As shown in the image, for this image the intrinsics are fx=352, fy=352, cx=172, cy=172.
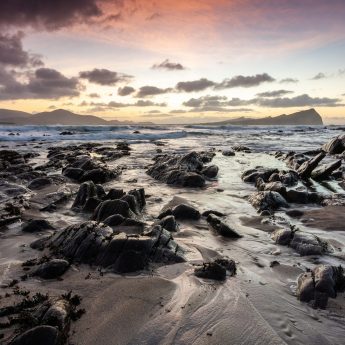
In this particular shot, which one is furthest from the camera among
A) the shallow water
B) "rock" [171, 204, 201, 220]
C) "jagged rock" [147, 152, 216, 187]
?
"jagged rock" [147, 152, 216, 187]

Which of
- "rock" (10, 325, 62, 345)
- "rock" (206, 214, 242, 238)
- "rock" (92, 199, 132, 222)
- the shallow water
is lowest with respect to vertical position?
the shallow water

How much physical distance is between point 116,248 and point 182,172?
→ 24.8 ft

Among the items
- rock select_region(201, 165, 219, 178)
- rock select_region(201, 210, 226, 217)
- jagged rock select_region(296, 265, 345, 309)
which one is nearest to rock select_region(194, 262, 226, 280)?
jagged rock select_region(296, 265, 345, 309)

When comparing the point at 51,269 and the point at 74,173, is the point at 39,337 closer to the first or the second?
the point at 51,269

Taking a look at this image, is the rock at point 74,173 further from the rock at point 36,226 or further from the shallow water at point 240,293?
the rock at point 36,226

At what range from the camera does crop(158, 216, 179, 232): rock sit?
7.26m

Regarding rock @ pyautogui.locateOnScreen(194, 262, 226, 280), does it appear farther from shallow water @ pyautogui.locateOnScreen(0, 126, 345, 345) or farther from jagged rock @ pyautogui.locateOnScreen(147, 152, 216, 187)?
jagged rock @ pyautogui.locateOnScreen(147, 152, 216, 187)

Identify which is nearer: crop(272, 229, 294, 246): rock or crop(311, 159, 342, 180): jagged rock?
crop(272, 229, 294, 246): rock

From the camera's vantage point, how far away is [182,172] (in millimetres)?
12984

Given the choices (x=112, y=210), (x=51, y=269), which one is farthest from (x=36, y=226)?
(x=51, y=269)

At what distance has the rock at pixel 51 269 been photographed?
5.20m

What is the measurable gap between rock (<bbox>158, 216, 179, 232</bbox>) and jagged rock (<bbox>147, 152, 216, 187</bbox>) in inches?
196

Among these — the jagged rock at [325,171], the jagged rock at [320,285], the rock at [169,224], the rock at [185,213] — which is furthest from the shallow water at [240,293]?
the jagged rock at [325,171]

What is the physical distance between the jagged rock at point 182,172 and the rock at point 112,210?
4.62 metres
